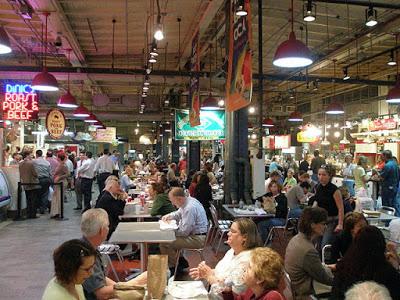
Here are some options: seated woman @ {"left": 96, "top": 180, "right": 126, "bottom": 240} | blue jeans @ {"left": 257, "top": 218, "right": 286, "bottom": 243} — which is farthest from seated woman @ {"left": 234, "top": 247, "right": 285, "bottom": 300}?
blue jeans @ {"left": 257, "top": 218, "right": 286, "bottom": 243}

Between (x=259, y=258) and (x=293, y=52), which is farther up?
(x=293, y=52)

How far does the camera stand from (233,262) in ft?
12.0

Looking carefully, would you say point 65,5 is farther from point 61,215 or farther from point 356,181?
point 356,181

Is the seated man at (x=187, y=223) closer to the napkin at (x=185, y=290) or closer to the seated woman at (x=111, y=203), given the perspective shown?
the seated woman at (x=111, y=203)

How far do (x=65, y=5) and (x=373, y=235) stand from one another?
8219mm

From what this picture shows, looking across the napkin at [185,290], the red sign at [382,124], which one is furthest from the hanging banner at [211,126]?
the napkin at [185,290]

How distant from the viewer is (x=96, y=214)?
366cm

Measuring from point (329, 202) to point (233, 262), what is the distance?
358 centimetres

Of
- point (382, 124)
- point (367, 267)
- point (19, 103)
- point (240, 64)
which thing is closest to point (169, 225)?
point (240, 64)

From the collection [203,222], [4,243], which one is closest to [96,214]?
[203,222]

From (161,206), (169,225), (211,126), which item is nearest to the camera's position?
(169,225)

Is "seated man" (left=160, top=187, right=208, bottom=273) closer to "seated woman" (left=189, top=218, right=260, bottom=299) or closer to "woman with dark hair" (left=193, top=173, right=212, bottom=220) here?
"seated woman" (left=189, top=218, right=260, bottom=299)

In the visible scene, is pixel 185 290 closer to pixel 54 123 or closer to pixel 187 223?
pixel 187 223

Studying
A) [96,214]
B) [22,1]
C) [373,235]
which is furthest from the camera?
[22,1]
